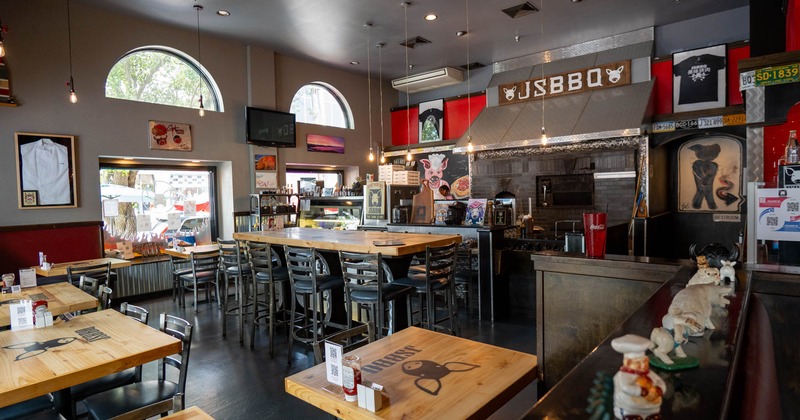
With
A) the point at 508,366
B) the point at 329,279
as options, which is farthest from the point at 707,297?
the point at 329,279

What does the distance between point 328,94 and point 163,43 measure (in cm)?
353

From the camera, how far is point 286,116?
8.27 m

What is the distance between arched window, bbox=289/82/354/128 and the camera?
8945mm

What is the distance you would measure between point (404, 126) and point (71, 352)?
9.09m

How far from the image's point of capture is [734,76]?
6547 millimetres

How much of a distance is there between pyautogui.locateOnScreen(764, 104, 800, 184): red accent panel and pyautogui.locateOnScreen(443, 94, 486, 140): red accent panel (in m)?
5.08

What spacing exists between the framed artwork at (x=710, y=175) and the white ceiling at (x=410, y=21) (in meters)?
2.10

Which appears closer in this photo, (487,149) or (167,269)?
(167,269)

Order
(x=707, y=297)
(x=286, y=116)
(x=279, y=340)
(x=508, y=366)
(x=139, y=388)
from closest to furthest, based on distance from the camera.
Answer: (x=707, y=297) < (x=508, y=366) < (x=139, y=388) < (x=279, y=340) < (x=286, y=116)

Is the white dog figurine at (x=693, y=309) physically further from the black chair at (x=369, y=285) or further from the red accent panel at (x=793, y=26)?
the red accent panel at (x=793, y=26)

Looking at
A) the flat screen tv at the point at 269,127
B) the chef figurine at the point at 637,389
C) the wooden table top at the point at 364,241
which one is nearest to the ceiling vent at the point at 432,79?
the flat screen tv at the point at 269,127

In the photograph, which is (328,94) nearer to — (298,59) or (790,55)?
(298,59)

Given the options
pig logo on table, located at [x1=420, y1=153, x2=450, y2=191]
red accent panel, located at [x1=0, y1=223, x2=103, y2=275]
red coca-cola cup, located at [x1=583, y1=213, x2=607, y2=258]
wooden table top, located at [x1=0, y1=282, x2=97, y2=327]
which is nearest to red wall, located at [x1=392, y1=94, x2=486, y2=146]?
pig logo on table, located at [x1=420, y1=153, x2=450, y2=191]

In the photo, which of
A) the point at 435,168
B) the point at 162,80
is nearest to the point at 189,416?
the point at 162,80
